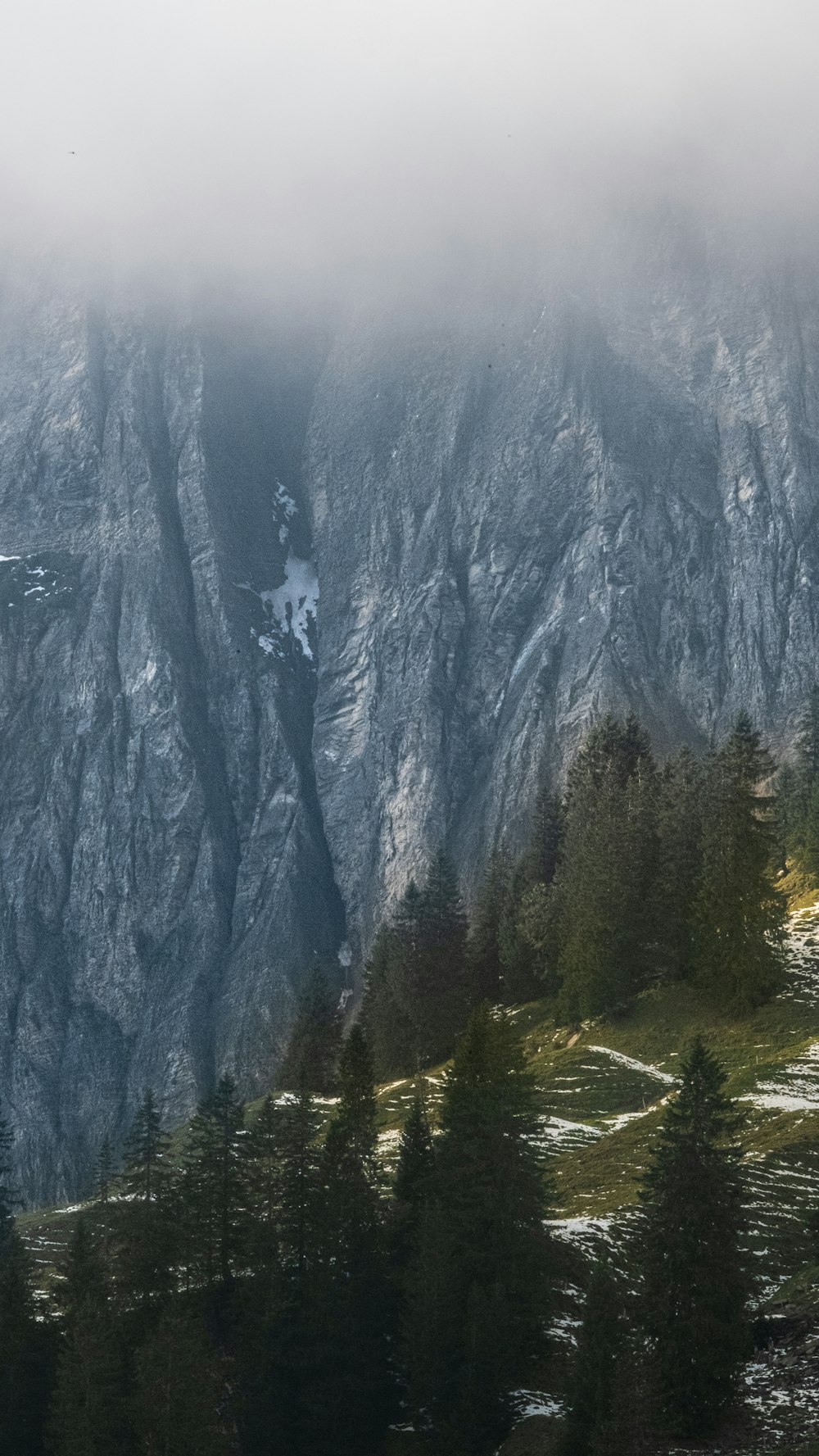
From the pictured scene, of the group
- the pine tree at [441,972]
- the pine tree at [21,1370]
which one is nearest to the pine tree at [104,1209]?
the pine tree at [21,1370]

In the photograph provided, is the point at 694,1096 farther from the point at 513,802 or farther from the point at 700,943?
the point at 513,802

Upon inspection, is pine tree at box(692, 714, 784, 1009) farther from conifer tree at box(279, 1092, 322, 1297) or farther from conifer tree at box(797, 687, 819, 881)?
conifer tree at box(279, 1092, 322, 1297)

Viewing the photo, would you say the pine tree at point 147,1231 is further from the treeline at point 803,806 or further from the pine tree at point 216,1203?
the treeline at point 803,806

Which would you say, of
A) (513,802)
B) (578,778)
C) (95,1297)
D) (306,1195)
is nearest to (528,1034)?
(578,778)

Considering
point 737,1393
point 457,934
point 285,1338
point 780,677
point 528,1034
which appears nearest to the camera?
point 737,1393

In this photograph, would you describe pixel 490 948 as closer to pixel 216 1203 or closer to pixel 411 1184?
pixel 216 1203
